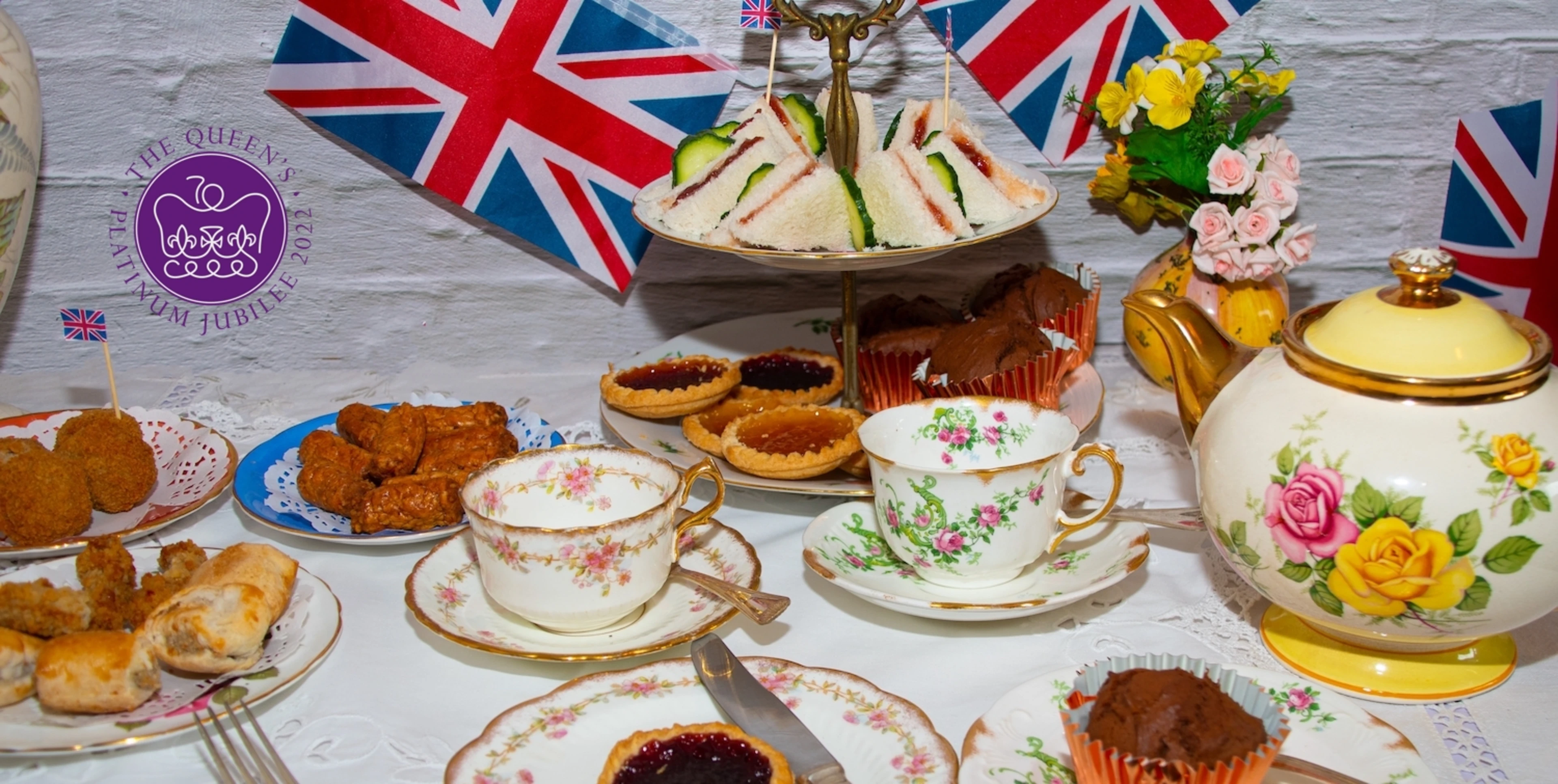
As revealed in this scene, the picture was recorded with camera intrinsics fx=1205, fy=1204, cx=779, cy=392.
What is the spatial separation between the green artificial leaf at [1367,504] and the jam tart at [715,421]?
0.82 meters

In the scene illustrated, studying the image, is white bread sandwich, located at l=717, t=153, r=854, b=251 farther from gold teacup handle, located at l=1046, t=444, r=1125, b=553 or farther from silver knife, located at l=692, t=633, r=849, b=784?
silver knife, located at l=692, t=633, r=849, b=784

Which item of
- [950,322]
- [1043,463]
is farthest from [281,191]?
[1043,463]

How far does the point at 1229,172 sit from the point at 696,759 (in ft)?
4.16

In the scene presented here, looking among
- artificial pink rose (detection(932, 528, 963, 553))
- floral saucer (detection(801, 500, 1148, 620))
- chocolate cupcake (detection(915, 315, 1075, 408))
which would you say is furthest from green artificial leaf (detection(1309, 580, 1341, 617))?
chocolate cupcake (detection(915, 315, 1075, 408))

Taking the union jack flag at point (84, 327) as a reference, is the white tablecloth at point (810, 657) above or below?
below

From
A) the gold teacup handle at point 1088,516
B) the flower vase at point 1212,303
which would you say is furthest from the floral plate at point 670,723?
the flower vase at point 1212,303

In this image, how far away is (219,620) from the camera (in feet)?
3.89

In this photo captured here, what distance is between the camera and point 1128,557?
4.44ft

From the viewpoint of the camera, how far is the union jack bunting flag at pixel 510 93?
1.97 m

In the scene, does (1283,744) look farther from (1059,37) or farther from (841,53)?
(1059,37)

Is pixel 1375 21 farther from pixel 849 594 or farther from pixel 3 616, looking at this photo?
pixel 3 616

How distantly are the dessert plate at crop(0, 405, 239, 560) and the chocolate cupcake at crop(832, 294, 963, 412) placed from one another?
3.01ft

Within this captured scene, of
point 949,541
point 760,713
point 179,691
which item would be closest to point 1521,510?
point 949,541

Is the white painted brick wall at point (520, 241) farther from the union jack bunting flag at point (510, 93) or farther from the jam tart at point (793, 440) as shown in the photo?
the jam tart at point (793, 440)
